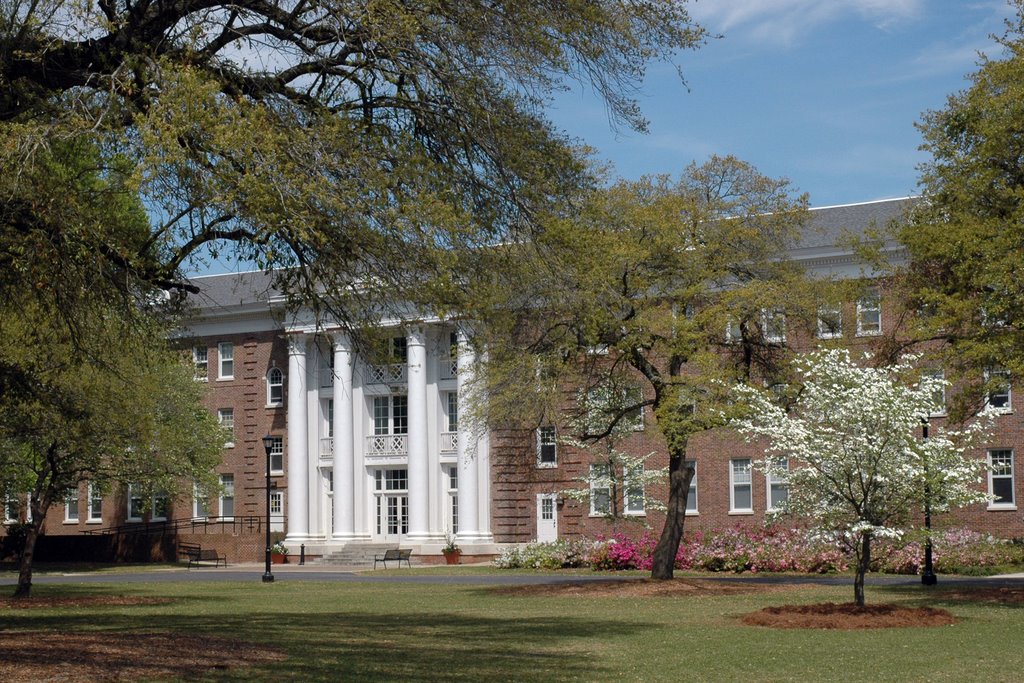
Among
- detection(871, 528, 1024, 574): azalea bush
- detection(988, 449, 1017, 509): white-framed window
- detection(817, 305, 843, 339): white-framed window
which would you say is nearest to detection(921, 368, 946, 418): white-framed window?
detection(817, 305, 843, 339): white-framed window

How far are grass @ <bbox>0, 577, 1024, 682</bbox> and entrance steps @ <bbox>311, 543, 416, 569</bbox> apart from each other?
2538 cm

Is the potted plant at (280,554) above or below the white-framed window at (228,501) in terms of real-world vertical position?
below

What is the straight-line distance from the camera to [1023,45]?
1033 inches

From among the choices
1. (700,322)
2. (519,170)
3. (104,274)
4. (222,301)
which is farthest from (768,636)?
(222,301)

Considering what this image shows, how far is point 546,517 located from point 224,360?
19173 mm

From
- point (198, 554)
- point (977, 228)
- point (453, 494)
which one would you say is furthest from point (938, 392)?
point (198, 554)

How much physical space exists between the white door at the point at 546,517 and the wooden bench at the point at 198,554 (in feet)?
43.4

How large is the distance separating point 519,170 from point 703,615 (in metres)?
11.9

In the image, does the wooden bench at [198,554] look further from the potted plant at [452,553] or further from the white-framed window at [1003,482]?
the white-framed window at [1003,482]

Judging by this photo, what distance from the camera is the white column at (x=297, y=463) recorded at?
199 ft

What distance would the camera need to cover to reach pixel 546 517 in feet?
186

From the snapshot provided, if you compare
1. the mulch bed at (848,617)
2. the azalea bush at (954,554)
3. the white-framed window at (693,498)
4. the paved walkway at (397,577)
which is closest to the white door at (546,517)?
the white-framed window at (693,498)

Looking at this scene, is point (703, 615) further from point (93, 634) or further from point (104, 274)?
point (104, 274)

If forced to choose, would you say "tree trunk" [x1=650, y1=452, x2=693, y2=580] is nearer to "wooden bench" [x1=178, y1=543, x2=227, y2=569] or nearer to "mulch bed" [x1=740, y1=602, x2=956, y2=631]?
"mulch bed" [x1=740, y1=602, x2=956, y2=631]
